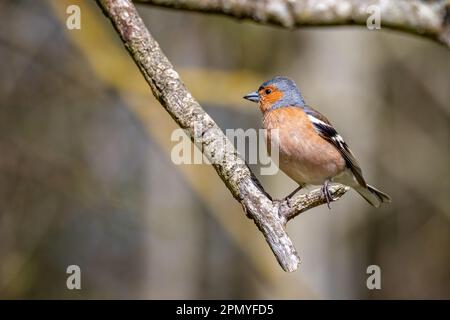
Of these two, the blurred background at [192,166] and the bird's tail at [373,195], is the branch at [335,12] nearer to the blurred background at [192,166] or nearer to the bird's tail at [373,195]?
the bird's tail at [373,195]

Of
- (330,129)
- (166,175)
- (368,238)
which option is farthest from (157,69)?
(368,238)

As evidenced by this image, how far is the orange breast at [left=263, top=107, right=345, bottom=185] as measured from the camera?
19.4ft

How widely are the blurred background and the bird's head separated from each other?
338 centimetres

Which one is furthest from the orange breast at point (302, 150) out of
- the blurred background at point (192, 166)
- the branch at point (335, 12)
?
the blurred background at point (192, 166)

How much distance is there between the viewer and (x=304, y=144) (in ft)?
19.7

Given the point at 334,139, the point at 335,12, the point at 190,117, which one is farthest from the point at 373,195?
the point at 190,117

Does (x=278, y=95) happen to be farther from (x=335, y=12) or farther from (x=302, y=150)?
(x=335, y=12)

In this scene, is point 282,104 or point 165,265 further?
point 165,265

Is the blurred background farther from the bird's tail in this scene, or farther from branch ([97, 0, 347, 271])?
branch ([97, 0, 347, 271])

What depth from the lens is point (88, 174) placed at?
33.7 ft

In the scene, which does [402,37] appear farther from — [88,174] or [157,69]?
[157,69]

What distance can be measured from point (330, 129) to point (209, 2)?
5.61ft

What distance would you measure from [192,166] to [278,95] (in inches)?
160

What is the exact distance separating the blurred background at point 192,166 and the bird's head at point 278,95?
11.1ft
